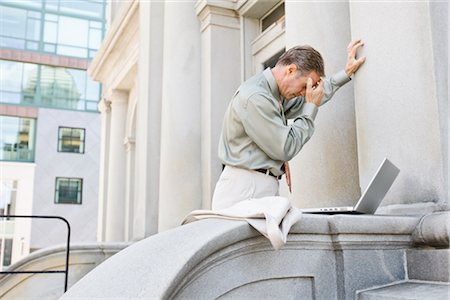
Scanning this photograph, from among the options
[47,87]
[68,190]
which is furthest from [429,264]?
[47,87]

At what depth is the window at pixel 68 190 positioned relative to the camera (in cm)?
3512

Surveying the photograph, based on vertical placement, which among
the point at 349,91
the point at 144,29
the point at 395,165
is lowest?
the point at 395,165

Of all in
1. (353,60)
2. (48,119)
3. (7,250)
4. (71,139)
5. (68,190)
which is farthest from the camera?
(71,139)

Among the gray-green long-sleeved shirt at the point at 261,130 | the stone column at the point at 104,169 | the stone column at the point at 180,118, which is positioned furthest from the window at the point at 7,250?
the gray-green long-sleeved shirt at the point at 261,130

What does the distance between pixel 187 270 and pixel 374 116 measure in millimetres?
2046

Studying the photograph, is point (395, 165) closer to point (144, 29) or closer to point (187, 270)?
point (187, 270)

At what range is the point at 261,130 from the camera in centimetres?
321

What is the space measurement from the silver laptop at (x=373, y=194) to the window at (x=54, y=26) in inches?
1380

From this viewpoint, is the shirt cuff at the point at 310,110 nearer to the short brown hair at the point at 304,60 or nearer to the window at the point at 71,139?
the short brown hair at the point at 304,60

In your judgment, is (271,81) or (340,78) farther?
(340,78)

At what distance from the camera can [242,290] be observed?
2.68 meters

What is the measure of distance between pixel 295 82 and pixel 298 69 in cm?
8

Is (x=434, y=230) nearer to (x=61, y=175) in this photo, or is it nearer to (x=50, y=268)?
(x=50, y=268)

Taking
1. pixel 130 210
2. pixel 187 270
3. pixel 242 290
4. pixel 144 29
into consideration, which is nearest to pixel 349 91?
pixel 242 290
